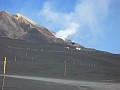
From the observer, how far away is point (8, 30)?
15450cm

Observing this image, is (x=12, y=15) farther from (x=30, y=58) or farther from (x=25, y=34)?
(x=30, y=58)

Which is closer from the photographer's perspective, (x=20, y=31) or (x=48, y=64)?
(x=48, y=64)

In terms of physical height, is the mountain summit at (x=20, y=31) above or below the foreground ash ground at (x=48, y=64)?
above

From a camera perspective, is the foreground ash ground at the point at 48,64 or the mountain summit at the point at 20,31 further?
the mountain summit at the point at 20,31

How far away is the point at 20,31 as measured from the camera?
15425 cm

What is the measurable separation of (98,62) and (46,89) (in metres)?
54.6

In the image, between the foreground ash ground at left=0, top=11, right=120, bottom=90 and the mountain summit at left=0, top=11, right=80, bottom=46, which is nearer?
the foreground ash ground at left=0, top=11, right=120, bottom=90

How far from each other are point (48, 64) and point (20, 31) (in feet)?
314

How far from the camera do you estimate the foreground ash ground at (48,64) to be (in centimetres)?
2932

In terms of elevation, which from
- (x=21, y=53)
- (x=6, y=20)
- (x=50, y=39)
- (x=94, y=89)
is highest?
(x=6, y=20)

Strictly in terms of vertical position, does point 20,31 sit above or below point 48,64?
above

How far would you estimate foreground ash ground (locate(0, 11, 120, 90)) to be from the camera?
96.2 feet

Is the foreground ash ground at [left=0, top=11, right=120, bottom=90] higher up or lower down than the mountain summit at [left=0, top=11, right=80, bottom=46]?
lower down

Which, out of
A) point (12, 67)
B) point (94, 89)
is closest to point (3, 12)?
point (12, 67)
